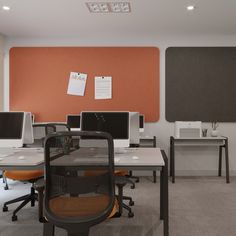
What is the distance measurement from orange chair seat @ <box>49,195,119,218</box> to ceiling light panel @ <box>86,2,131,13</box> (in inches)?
112

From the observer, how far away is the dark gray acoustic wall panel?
5.14 metres

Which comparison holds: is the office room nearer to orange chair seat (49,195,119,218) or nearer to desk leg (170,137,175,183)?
desk leg (170,137,175,183)

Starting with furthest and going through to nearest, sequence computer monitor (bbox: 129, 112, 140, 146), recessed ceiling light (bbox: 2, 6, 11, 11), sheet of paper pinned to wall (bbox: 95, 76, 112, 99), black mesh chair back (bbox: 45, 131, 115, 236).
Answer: sheet of paper pinned to wall (bbox: 95, 76, 112, 99) < recessed ceiling light (bbox: 2, 6, 11, 11) < computer monitor (bbox: 129, 112, 140, 146) < black mesh chair back (bbox: 45, 131, 115, 236)

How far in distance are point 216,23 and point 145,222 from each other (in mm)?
3375

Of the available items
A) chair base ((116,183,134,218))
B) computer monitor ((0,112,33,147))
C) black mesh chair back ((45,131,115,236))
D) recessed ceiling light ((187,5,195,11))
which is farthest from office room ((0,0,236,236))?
black mesh chair back ((45,131,115,236))

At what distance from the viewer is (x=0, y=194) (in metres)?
3.94

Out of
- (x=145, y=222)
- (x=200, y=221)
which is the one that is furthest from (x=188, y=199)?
(x=145, y=222)

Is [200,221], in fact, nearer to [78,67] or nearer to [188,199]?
[188,199]

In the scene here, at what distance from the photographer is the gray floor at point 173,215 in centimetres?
270

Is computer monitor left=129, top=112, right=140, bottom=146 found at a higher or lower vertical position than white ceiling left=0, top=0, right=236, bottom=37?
lower

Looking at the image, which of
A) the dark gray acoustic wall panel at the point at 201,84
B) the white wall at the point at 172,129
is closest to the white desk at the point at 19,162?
the white wall at the point at 172,129

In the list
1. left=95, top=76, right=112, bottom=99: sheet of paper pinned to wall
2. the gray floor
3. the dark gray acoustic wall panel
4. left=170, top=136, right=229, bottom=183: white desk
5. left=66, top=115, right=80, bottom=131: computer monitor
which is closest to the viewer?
the gray floor

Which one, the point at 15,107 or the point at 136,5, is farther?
the point at 15,107

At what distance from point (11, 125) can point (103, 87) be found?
2.54 metres
